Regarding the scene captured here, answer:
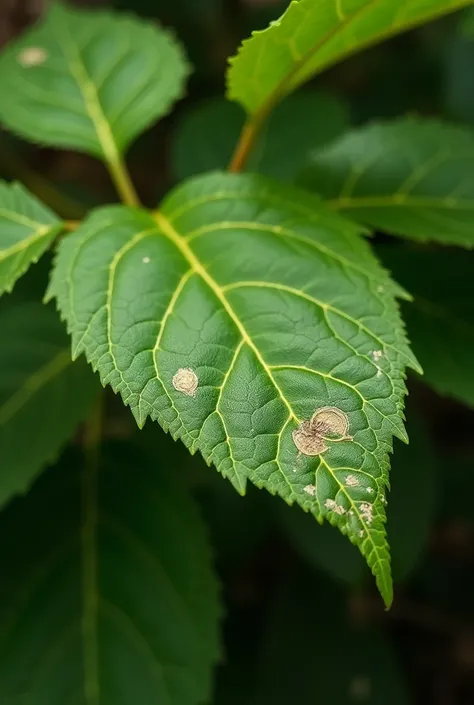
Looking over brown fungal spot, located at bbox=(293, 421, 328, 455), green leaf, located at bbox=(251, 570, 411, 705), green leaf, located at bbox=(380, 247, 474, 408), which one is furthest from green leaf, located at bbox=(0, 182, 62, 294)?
green leaf, located at bbox=(251, 570, 411, 705)

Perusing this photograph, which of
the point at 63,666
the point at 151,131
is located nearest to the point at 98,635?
the point at 63,666

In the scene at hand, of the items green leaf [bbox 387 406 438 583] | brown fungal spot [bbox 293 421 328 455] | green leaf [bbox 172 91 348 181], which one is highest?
green leaf [bbox 172 91 348 181]

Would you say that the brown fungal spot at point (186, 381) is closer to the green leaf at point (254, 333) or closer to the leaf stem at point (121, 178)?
the green leaf at point (254, 333)

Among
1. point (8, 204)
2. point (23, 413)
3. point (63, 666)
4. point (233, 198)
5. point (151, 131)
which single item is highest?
point (151, 131)

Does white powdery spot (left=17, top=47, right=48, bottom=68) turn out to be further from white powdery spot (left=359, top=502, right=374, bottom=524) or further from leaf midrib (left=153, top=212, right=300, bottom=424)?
white powdery spot (left=359, top=502, right=374, bottom=524)

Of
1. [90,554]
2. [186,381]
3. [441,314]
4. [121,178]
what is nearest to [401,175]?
[441,314]

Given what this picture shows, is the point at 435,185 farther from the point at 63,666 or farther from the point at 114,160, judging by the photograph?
the point at 63,666
